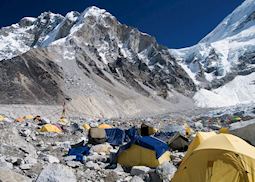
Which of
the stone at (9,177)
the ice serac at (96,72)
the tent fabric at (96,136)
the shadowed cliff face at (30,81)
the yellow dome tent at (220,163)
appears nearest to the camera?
the yellow dome tent at (220,163)

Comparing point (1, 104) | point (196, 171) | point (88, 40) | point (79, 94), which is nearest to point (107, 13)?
point (88, 40)

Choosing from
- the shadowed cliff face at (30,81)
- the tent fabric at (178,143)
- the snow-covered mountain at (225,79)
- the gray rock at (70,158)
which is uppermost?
the snow-covered mountain at (225,79)

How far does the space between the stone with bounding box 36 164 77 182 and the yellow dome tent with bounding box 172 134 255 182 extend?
2.96m

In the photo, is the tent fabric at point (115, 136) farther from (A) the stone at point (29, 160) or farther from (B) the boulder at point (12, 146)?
(A) the stone at point (29, 160)

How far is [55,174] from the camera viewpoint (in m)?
10.9

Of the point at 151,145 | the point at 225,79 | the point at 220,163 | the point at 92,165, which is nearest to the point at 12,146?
the point at 92,165

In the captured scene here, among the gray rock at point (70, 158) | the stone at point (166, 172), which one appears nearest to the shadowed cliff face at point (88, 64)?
the gray rock at point (70, 158)

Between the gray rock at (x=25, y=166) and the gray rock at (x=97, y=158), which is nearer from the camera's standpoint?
the gray rock at (x=25, y=166)

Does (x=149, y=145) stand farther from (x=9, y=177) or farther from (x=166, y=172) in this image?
(x=9, y=177)

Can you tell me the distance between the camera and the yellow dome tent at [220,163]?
9.33 m

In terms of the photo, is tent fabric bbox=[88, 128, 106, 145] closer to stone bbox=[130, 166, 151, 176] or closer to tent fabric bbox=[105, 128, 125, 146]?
tent fabric bbox=[105, 128, 125, 146]

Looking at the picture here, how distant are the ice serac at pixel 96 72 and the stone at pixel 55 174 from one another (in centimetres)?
7116

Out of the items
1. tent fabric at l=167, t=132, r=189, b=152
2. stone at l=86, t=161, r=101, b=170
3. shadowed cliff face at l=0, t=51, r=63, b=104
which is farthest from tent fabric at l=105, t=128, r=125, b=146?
shadowed cliff face at l=0, t=51, r=63, b=104

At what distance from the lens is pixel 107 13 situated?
143375 millimetres
